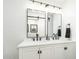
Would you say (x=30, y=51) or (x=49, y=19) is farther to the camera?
(x=49, y=19)

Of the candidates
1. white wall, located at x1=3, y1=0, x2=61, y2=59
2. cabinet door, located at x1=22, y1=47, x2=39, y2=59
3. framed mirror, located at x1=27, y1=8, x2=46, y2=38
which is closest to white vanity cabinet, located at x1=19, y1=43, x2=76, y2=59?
cabinet door, located at x1=22, y1=47, x2=39, y2=59

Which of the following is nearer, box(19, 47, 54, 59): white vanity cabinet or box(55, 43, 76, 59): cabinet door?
box(19, 47, 54, 59): white vanity cabinet

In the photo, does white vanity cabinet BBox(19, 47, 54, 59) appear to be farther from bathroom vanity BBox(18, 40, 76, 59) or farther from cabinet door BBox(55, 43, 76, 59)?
cabinet door BBox(55, 43, 76, 59)

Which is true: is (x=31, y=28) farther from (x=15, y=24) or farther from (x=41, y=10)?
(x=41, y=10)

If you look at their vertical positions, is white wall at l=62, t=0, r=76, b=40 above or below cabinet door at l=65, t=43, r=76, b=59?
above

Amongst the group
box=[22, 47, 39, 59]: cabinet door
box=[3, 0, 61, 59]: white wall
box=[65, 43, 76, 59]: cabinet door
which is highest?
box=[3, 0, 61, 59]: white wall

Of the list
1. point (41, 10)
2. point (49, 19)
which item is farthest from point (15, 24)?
point (49, 19)

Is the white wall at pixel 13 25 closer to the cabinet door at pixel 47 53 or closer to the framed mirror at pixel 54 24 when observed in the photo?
the cabinet door at pixel 47 53

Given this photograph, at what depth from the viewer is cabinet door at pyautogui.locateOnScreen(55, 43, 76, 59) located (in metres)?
2.20

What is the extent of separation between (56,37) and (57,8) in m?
1.10

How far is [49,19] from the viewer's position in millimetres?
2811

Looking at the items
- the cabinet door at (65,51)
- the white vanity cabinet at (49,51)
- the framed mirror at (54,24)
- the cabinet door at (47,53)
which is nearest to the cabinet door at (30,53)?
the white vanity cabinet at (49,51)

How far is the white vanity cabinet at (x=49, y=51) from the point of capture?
5.56 feet

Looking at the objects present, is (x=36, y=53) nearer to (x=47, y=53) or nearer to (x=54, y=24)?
(x=47, y=53)
